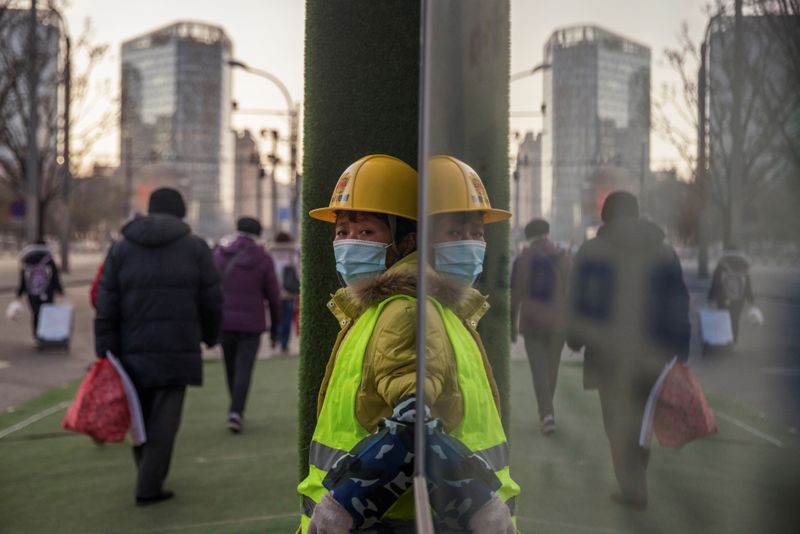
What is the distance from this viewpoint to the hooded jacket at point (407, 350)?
1.68 metres

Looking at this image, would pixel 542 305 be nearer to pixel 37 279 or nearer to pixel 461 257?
pixel 461 257

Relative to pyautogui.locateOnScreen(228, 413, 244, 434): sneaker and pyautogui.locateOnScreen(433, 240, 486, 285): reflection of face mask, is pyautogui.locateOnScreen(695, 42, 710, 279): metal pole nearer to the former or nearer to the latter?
pyautogui.locateOnScreen(433, 240, 486, 285): reflection of face mask

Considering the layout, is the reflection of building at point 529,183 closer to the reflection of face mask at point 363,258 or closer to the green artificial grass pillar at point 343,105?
the reflection of face mask at point 363,258

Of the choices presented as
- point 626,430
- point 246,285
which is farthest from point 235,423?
point 626,430

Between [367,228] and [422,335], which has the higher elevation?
[367,228]

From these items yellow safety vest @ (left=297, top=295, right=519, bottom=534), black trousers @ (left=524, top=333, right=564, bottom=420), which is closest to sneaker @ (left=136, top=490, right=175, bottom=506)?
yellow safety vest @ (left=297, top=295, right=519, bottom=534)

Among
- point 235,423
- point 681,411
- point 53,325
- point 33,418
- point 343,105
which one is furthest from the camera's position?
point 53,325

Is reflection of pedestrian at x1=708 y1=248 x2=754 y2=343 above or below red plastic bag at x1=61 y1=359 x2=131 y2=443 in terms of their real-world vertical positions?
above

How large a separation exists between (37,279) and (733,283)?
11.8 m

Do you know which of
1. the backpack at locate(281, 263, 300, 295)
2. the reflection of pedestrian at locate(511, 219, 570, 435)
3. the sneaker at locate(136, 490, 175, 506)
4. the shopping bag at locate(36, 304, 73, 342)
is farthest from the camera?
the shopping bag at locate(36, 304, 73, 342)

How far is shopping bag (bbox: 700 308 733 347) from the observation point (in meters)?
0.89

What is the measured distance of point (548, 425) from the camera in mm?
1243

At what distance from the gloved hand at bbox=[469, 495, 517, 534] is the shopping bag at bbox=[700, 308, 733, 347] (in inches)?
25.5

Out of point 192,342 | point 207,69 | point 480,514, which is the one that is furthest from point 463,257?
point 207,69
